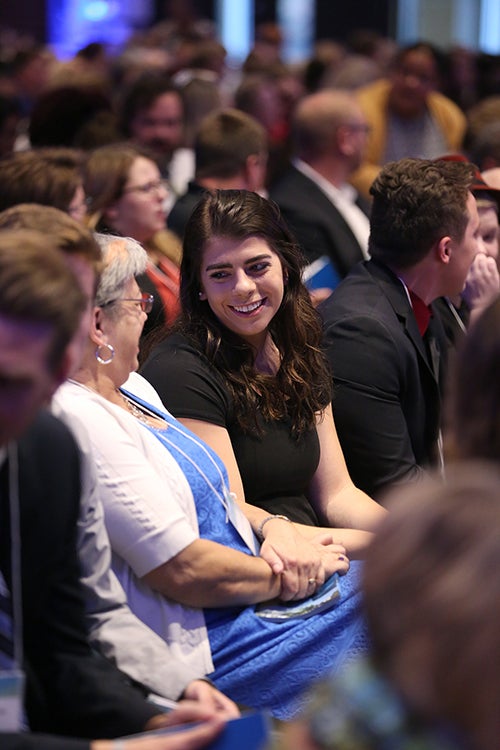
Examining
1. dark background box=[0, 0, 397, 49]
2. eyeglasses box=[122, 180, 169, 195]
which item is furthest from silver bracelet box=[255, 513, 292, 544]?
dark background box=[0, 0, 397, 49]

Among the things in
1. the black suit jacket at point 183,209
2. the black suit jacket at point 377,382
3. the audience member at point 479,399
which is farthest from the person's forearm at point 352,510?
the black suit jacket at point 183,209

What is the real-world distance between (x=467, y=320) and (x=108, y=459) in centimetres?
214

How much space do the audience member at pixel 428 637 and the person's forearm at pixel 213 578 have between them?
46.3 inches

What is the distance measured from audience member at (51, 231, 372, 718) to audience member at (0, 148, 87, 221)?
3.69 feet

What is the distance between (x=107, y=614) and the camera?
2023mm

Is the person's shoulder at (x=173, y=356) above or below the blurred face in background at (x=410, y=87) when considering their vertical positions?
above

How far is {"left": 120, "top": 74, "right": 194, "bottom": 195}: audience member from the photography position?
21.6 ft

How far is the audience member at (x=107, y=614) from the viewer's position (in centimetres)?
193

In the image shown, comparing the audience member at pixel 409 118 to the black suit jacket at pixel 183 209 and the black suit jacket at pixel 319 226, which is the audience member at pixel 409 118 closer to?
the black suit jacket at pixel 319 226

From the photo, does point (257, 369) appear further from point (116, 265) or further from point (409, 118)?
point (409, 118)

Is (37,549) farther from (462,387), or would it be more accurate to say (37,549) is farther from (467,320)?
(467,320)

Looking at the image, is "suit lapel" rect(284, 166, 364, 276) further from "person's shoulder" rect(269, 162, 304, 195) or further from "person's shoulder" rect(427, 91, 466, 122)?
"person's shoulder" rect(427, 91, 466, 122)

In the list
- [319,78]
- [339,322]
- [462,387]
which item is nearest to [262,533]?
[339,322]

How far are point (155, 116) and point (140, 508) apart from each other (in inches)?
186
